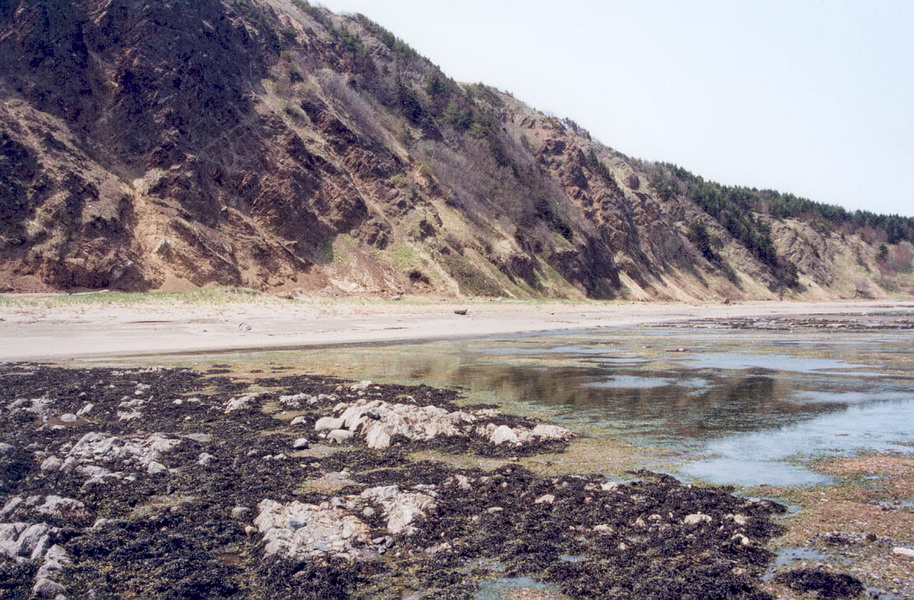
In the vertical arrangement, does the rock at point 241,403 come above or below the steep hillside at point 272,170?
below

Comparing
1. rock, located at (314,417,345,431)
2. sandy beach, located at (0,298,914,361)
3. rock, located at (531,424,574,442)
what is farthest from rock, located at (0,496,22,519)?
sandy beach, located at (0,298,914,361)

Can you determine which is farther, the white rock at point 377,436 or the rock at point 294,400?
the rock at point 294,400

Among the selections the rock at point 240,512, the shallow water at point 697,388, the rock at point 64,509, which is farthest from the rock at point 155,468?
the shallow water at point 697,388

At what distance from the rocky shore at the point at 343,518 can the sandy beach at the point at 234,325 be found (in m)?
12.7

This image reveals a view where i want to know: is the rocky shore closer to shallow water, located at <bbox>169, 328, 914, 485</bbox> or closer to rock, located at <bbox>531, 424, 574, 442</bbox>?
rock, located at <bbox>531, 424, 574, 442</bbox>

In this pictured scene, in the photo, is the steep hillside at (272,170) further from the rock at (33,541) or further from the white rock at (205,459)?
the rock at (33,541)

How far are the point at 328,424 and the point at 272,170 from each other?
141ft

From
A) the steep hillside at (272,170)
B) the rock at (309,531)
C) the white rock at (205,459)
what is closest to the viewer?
the rock at (309,531)

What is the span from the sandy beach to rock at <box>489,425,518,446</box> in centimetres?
1530

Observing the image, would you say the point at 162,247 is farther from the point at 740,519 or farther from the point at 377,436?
the point at 740,519

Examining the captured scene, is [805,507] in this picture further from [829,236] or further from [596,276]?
[829,236]

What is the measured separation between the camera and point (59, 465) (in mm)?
8109

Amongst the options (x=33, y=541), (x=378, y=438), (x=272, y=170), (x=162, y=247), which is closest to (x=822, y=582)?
(x=378, y=438)

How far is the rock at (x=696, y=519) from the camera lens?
643 cm
